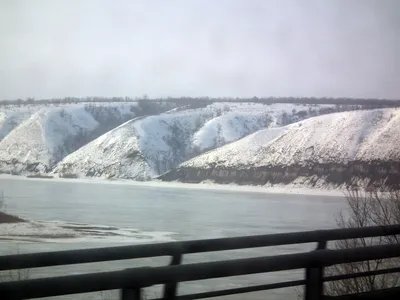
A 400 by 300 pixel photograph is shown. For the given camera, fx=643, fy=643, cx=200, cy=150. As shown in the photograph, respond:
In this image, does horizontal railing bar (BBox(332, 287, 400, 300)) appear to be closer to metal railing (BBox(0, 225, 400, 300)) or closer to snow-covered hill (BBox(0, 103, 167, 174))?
metal railing (BBox(0, 225, 400, 300))

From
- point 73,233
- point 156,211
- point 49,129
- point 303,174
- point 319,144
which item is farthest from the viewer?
point 319,144

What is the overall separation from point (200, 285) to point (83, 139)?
6964 millimetres

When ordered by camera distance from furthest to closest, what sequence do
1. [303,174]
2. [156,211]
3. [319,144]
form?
1. [319,144]
2. [303,174]
3. [156,211]

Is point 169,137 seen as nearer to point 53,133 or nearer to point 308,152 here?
point 53,133

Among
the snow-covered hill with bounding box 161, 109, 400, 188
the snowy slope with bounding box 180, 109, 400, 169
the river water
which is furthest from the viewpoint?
the snowy slope with bounding box 180, 109, 400, 169

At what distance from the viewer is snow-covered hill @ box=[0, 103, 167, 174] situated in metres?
10.1

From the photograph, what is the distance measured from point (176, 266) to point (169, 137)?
8933mm

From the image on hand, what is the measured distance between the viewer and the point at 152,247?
3969 mm

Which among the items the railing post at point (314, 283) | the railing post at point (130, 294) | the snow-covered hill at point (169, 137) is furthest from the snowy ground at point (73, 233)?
the railing post at point (130, 294)

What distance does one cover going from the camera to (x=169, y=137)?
12.5 metres

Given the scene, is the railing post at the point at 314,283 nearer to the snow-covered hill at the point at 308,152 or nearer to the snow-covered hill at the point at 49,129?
the snow-covered hill at the point at 49,129

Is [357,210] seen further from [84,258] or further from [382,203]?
[84,258]

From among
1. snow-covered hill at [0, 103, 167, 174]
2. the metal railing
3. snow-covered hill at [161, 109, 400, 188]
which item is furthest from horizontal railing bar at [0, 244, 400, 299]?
snow-covered hill at [161, 109, 400, 188]

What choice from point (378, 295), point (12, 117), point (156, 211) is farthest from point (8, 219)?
point (378, 295)
